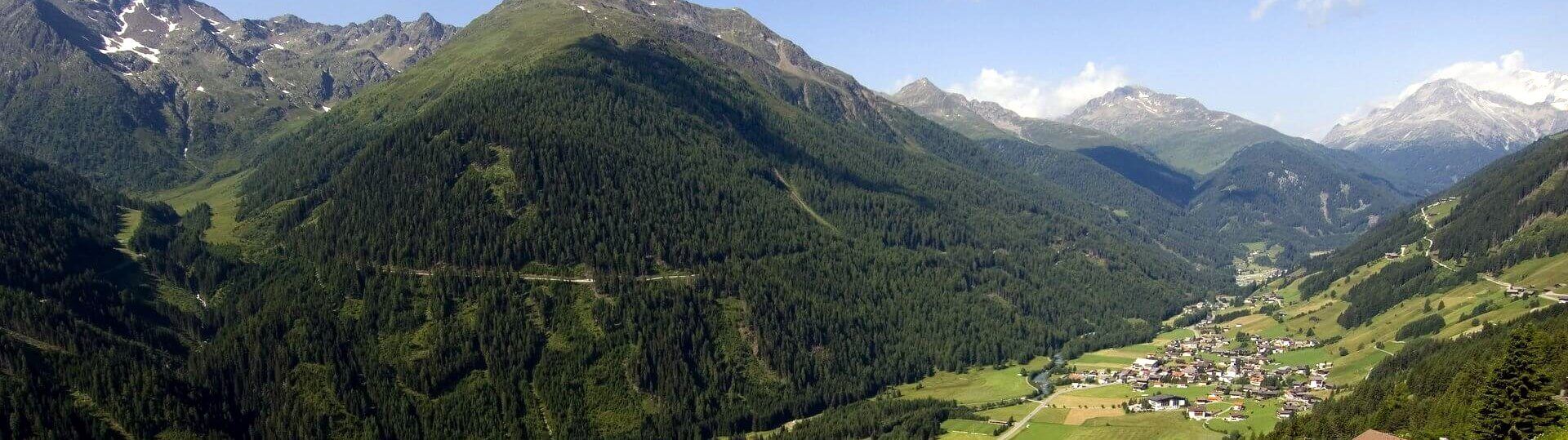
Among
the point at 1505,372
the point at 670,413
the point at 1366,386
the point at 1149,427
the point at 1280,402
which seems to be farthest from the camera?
the point at 670,413

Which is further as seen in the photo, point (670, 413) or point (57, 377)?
point (670, 413)

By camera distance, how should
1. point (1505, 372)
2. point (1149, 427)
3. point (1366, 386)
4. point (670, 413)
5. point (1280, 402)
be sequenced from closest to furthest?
1. point (1505, 372)
2. point (1366, 386)
3. point (1149, 427)
4. point (1280, 402)
5. point (670, 413)

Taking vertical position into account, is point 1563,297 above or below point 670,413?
above

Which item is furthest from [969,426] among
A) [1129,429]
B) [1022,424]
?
[1129,429]

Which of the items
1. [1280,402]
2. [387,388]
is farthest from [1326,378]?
[387,388]

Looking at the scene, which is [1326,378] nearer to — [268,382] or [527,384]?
[527,384]

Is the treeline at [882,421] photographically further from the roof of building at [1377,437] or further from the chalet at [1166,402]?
the roof of building at [1377,437]
